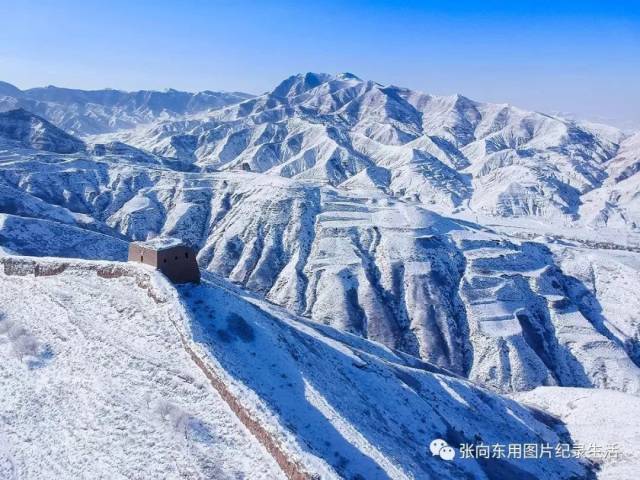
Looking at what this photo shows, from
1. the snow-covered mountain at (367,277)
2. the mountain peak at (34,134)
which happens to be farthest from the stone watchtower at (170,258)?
the mountain peak at (34,134)

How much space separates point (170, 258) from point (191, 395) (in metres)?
14.0

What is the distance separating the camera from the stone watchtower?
131 feet

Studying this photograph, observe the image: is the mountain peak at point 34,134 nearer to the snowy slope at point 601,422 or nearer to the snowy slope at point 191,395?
the snowy slope at point 191,395

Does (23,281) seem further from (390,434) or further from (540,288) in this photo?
(540,288)

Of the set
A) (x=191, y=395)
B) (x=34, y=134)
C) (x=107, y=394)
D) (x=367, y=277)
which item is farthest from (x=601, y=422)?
(x=34, y=134)

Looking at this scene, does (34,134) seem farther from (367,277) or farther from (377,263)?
(367,277)

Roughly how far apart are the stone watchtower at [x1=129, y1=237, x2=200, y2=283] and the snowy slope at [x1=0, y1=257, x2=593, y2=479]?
1186 mm

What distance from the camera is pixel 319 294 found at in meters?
89.3

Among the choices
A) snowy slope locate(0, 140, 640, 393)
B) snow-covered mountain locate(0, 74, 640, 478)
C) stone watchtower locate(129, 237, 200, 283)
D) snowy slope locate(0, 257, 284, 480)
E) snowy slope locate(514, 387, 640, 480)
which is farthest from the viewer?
snowy slope locate(0, 140, 640, 393)

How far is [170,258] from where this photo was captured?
132 ft

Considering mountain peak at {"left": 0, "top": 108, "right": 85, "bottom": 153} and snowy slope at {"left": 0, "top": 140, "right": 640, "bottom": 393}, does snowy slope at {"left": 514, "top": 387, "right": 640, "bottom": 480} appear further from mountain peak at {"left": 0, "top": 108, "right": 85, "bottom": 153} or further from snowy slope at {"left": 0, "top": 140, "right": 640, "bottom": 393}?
mountain peak at {"left": 0, "top": 108, "right": 85, "bottom": 153}

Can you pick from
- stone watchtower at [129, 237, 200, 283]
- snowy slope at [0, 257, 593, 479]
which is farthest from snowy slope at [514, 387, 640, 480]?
stone watchtower at [129, 237, 200, 283]

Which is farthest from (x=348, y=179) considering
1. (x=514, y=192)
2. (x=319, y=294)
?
(x=319, y=294)

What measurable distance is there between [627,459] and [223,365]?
3805cm
